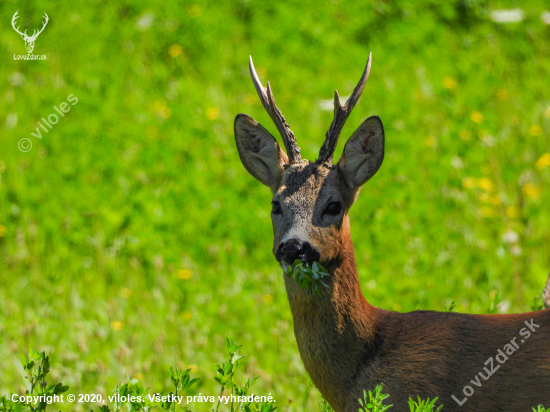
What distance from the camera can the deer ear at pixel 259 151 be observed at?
4.09 metres

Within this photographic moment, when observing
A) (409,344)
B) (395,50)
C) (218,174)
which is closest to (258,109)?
(218,174)

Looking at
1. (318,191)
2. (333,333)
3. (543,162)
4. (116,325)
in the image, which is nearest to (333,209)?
(318,191)

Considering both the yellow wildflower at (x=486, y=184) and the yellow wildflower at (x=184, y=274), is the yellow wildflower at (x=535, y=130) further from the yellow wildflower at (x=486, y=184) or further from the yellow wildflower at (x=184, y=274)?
the yellow wildflower at (x=184, y=274)

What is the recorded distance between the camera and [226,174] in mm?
7680

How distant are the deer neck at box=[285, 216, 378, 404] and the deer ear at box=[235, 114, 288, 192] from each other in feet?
2.22

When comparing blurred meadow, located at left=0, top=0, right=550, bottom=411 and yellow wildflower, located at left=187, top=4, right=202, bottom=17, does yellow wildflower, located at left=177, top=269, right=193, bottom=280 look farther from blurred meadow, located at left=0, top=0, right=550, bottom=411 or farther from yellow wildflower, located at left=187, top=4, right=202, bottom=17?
yellow wildflower, located at left=187, top=4, right=202, bottom=17

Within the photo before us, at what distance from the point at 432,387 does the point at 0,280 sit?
414cm

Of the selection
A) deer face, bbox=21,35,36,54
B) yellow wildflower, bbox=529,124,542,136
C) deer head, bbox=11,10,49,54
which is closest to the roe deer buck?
yellow wildflower, bbox=529,124,542,136

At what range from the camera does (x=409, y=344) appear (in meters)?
3.64

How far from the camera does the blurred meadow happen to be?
5.70 metres

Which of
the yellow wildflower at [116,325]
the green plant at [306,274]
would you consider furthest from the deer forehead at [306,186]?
the yellow wildflower at [116,325]

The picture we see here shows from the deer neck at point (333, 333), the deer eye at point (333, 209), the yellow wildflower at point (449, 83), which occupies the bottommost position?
the deer neck at point (333, 333)

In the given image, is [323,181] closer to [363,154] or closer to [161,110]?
[363,154]

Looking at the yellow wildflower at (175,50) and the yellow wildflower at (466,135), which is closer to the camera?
the yellow wildflower at (466,135)
